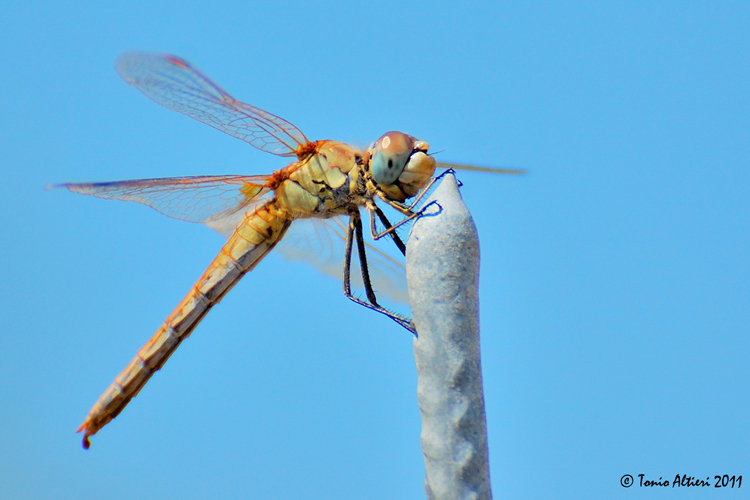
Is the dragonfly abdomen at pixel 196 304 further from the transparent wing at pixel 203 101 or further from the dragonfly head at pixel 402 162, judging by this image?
the dragonfly head at pixel 402 162

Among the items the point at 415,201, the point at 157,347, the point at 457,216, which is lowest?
the point at 157,347

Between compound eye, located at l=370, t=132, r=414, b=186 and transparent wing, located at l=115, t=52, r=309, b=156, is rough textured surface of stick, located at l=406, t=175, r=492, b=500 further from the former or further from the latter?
transparent wing, located at l=115, t=52, r=309, b=156

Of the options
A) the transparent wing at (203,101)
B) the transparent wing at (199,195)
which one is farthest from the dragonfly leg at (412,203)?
the transparent wing at (199,195)

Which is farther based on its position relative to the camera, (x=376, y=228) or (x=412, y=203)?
(x=376, y=228)

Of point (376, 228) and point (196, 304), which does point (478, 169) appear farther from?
point (196, 304)

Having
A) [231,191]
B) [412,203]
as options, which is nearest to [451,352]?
[412,203]

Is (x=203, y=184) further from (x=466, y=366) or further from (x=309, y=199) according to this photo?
(x=466, y=366)

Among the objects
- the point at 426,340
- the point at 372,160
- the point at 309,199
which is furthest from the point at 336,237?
the point at 426,340
